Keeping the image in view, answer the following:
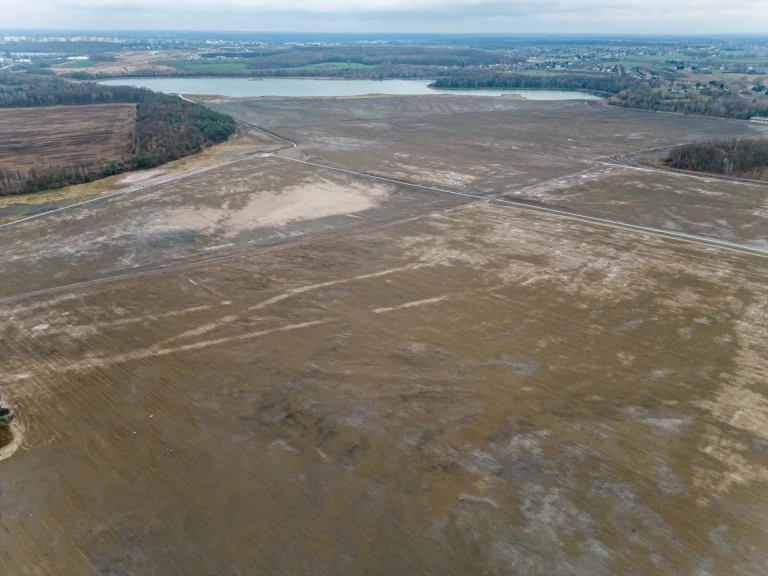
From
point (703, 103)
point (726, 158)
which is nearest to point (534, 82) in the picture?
point (703, 103)

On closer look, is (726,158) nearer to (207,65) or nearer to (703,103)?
(703,103)

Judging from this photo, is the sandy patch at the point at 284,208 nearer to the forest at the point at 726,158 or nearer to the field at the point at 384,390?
the field at the point at 384,390

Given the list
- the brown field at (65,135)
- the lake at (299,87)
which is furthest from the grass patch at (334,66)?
the brown field at (65,135)

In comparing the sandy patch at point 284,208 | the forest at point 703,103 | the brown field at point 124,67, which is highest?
the brown field at point 124,67

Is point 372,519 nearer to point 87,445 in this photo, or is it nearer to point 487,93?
point 87,445

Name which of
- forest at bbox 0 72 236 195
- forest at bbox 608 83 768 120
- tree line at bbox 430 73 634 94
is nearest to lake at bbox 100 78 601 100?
tree line at bbox 430 73 634 94
